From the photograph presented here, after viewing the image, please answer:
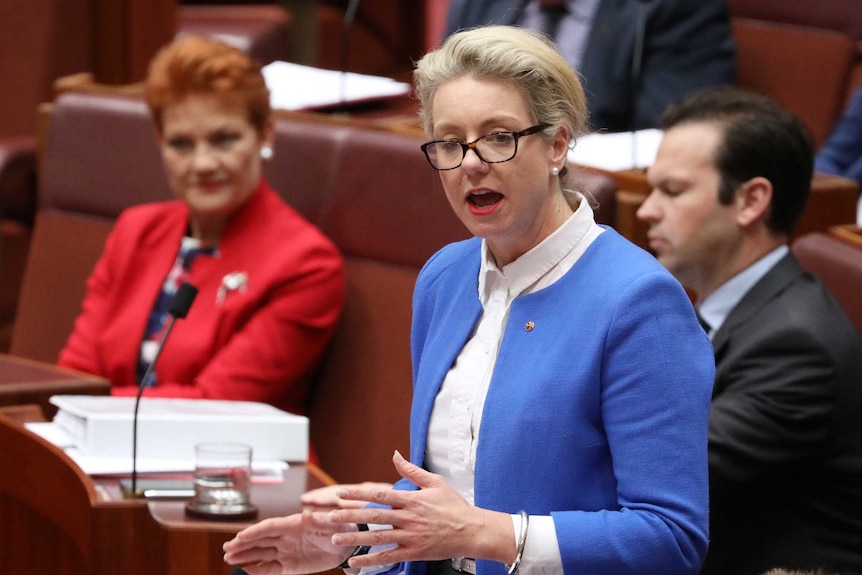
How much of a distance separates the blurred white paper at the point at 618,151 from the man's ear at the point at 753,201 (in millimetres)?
343

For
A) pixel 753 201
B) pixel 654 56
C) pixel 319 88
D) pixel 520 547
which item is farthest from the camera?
pixel 319 88

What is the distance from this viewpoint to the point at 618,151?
2459 millimetres

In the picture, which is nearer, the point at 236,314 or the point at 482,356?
the point at 482,356

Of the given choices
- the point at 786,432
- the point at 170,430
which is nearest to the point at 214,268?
the point at 170,430

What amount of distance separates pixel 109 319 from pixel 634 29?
4.08ft

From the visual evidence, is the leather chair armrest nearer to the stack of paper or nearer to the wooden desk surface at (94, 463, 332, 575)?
the stack of paper

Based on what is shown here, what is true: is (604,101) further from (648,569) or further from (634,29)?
(648,569)

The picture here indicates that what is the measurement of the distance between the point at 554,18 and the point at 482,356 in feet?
5.68

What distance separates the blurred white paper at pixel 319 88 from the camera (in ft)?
10.0

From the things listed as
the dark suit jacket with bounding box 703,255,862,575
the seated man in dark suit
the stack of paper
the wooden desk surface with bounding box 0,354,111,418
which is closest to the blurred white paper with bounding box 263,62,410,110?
the wooden desk surface with bounding box 0,354,111,418

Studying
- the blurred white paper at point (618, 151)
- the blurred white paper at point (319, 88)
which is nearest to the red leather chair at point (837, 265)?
the blurred white paper at point (618, 151)

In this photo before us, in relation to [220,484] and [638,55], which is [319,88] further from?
[220,484]

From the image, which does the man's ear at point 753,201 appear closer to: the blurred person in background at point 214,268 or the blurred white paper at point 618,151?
A: the blurred white paper at point 618,151

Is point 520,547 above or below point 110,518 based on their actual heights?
above
